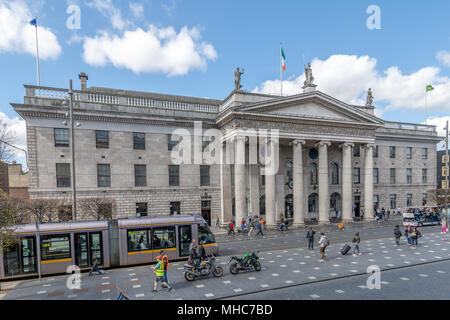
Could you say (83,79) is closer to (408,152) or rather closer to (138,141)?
(138,141)

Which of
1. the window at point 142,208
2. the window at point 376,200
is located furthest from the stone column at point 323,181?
the window at point 142,208

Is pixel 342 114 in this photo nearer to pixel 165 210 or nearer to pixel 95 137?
pixel 165 210

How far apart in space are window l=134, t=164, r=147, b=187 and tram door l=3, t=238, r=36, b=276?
15.6m

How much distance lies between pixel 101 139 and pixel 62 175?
17.5 feet

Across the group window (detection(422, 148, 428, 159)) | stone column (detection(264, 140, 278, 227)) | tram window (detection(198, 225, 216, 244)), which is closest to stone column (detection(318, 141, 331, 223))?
stone column (detection(264, 140, 278, 227))

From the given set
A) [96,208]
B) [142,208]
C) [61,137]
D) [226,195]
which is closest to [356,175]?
[226,195]

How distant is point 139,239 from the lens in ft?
50.4

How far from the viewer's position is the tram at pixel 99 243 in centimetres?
1344

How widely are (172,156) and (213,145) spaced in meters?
5.26

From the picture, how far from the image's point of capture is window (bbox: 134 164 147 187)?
95.9 feet

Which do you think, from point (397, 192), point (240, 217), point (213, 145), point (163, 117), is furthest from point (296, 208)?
point (397, 192)

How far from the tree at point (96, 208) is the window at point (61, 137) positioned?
699 centimetres

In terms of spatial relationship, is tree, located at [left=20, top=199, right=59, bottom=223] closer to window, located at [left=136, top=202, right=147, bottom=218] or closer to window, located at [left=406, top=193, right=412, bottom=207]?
window, located at [left=136, top=202, right=147, bottom=218]

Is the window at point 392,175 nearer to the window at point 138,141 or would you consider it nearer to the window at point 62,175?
the window at point 138,141
